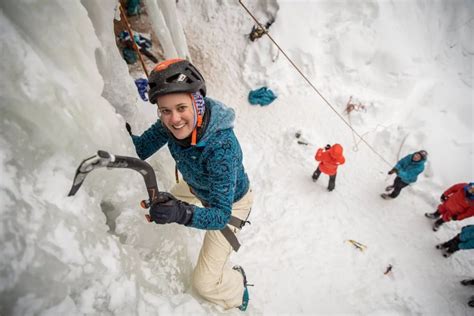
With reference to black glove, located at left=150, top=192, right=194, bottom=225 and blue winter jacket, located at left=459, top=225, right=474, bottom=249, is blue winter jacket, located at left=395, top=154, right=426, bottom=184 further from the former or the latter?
black glove, located at left=150, top=192, right=194, bottom=225

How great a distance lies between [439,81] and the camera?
808 cm

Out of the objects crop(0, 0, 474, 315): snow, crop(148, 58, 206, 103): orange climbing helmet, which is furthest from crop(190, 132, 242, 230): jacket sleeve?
crop(0, 0, 474, 315): snow

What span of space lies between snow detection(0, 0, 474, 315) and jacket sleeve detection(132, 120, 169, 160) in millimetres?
230

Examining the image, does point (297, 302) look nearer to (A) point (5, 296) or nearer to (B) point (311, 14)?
(A) point (5, 296)

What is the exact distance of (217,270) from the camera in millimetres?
3055

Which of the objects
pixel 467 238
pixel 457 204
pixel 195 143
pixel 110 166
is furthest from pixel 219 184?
pixel 457 204

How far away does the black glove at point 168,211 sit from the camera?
1.95m

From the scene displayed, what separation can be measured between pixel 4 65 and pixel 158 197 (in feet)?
4.22

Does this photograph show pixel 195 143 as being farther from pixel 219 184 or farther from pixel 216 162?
pixel 219 184

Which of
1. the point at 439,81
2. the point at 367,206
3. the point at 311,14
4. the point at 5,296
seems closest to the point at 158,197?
the point at 5,296

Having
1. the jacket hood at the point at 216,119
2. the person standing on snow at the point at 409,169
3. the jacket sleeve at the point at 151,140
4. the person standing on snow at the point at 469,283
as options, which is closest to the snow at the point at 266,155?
the person standing on snow at the point at 469,283

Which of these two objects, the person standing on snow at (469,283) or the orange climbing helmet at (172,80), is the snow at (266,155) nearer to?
the person standing on snow at (469,283)

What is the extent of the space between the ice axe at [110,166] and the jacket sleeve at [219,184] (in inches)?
16.2

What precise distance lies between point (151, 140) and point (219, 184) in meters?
1.12
